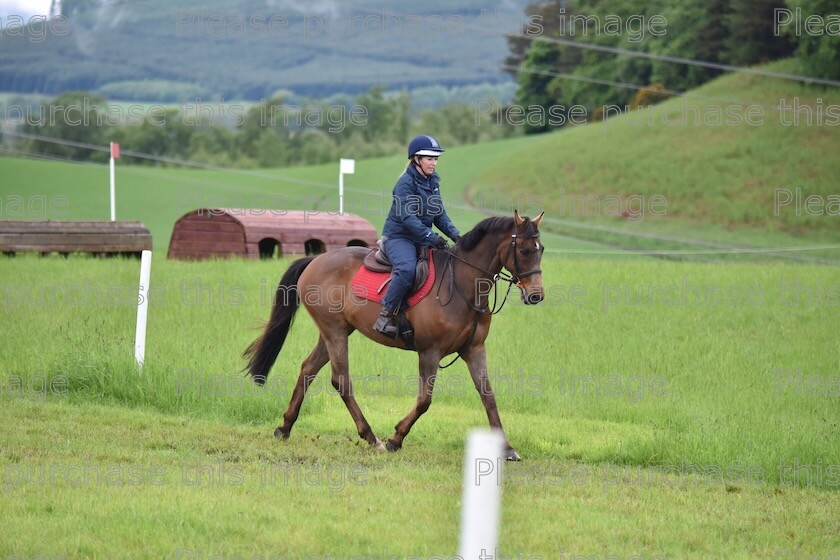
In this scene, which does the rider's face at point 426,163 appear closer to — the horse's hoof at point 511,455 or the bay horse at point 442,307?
the bay horse at point 442,307

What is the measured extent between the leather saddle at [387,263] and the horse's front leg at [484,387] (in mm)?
807

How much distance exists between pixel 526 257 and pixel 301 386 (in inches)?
107

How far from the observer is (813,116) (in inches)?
1956

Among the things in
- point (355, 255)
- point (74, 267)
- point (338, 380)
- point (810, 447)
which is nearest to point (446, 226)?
point (355, 255)

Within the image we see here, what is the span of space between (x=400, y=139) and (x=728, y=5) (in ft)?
112

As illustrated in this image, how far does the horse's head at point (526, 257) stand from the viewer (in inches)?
372

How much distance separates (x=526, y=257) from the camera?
9547 millimetres

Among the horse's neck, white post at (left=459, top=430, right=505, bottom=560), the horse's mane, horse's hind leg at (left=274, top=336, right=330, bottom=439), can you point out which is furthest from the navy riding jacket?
white post at (left=459, top=430, right=505, bottom=560)

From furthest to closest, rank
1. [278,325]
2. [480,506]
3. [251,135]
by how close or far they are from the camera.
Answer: [251,135]
[278,325]
[480,506]

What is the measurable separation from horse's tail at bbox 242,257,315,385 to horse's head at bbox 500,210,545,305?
252cm

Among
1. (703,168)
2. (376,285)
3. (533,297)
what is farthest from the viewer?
(703,168)

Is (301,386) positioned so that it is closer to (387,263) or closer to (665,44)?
(387,263)

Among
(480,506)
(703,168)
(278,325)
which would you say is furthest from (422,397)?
(703,168)

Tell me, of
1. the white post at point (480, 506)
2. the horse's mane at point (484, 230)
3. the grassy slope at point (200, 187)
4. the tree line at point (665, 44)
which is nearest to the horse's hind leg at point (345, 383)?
the horse's mane at point (484, 230)
